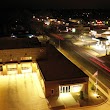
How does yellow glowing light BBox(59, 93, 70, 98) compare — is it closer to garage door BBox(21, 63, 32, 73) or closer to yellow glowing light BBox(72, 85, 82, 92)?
yellow glowing light BBox(72, 85, 82, 92)

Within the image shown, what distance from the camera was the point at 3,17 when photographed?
87125mm

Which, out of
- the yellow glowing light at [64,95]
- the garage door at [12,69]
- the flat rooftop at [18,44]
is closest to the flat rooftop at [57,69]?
the yellow glowing light at [64,95]

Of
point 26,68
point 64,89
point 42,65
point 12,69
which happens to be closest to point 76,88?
point 64,89

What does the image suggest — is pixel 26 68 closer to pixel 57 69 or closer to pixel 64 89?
pixel 57 69

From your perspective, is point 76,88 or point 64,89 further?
point 76,88

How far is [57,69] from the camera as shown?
97.0 ft

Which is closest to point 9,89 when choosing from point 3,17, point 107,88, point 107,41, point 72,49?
point 107,88

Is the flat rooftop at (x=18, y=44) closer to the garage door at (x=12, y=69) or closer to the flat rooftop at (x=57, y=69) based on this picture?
the garage door at (x=12, y=69)

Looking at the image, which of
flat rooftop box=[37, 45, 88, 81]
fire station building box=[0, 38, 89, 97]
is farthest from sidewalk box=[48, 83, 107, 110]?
flat rooftop box=[37, 45, 88, 81]

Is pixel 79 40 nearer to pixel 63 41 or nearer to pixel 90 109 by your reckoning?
pixel 63 41

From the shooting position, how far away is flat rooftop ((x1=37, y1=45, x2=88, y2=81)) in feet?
87.0

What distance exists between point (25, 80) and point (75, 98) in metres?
9.78

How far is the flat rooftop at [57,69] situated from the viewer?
87.0 feet

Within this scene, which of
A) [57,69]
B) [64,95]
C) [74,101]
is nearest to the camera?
[74,101]
